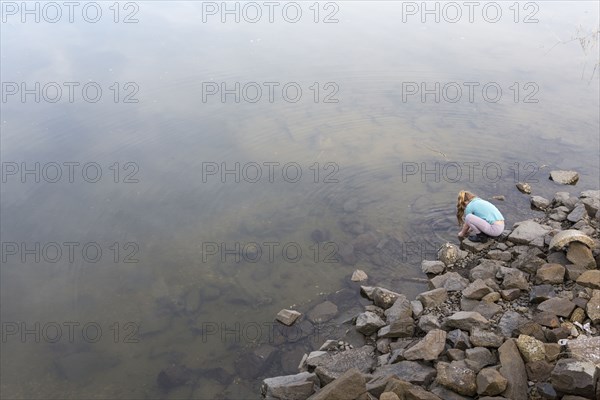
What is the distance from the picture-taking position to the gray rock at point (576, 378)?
4.19m

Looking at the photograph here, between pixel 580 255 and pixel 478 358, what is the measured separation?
248 centimetres

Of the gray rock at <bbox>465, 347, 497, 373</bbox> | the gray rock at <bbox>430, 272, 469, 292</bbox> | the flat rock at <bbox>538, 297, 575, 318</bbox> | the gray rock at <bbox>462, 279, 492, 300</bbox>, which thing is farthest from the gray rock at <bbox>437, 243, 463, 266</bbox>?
the gray rock at <bbox>465, 347, 497, 373</bbox>

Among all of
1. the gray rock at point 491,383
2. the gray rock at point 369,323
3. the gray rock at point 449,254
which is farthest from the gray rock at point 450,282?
the gray rock at point 491,383

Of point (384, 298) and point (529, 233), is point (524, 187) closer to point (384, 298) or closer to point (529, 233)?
point (529, 233)

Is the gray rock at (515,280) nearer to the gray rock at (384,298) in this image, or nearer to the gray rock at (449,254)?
the gray rock at (449,254)

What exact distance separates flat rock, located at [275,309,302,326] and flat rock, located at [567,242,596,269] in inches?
140

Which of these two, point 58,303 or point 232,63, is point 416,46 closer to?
point 232,63

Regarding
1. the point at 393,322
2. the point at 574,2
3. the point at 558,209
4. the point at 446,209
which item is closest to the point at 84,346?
the point at 393,322

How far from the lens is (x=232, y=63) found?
13.8m

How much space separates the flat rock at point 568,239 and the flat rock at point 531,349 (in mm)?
2245

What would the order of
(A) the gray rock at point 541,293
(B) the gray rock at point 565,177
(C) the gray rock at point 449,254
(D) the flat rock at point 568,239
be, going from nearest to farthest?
1. (A) the gray rock at point 541,293
2. (D) the flat rock at point 568,239
3. (C) the gray rock at point 449,254
4. (B) the gray rock at point 565,177

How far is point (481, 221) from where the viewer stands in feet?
25.8

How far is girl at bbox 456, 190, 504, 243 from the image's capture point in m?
7.86

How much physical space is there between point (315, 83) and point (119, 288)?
7.47m
